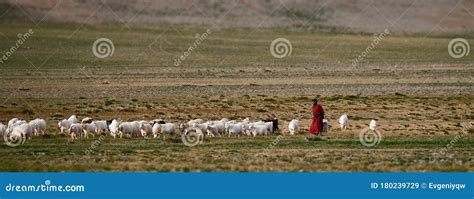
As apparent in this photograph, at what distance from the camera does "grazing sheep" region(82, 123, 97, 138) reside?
24.7m

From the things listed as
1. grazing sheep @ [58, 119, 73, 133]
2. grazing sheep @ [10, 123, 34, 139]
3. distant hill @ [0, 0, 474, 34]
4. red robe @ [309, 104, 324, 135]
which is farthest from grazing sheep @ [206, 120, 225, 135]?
distant hill @ [0, 0, 474, 34]

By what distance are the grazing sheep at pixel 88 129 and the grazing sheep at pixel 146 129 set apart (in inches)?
49.9

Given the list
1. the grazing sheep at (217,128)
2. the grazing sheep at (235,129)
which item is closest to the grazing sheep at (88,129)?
the grazing sheep at (217,128)

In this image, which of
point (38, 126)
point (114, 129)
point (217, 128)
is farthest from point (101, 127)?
point (217, 128)

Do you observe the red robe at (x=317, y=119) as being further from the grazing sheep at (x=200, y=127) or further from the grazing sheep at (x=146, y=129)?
the grazing sheep at (x=146, y=129)

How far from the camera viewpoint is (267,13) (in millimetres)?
116625

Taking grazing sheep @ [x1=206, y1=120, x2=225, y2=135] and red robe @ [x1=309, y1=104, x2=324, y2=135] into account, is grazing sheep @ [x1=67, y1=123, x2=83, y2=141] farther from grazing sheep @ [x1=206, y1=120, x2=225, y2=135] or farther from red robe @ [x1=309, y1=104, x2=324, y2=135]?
red robe @ [x1=309, y1=104, x2=324, y2=135]

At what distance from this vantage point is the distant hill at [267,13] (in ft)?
353

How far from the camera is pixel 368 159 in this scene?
18.9m

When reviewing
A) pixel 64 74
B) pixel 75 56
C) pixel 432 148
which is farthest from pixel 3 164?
pixel 75 56

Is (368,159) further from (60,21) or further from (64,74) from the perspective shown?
(60,21)

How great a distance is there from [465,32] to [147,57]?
45489mm

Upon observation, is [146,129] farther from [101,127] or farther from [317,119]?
[317,119]

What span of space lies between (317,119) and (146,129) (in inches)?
179
